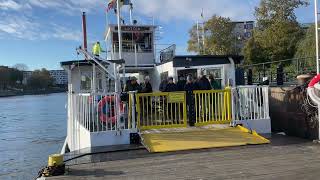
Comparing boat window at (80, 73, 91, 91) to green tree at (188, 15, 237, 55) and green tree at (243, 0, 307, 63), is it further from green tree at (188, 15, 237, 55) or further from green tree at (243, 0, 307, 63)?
green tree at (188, 15, 237, 55)

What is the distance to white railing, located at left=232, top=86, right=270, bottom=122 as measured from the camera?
1279 centimetres

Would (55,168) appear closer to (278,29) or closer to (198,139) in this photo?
(198,139)

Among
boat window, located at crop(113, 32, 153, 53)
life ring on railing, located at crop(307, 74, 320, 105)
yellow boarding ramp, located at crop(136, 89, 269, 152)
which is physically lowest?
yellow boarding ramp, located at crop(136, 89, 269, 152)

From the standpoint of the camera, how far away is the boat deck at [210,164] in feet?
26.4

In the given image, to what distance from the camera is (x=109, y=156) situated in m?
10.2

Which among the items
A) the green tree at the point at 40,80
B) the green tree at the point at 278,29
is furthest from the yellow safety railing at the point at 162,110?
the green tree at the point at 40,80

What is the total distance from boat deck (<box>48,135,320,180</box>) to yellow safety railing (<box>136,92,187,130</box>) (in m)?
1.80

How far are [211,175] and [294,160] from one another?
209 centimetres

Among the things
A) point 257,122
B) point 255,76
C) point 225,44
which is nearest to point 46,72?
point 225,44

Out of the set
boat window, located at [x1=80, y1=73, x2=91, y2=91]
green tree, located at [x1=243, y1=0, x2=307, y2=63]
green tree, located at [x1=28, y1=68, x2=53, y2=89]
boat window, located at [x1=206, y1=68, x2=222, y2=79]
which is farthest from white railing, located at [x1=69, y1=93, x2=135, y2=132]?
green tree, located at [x1=28, y1=68, x2=53, y2=89]

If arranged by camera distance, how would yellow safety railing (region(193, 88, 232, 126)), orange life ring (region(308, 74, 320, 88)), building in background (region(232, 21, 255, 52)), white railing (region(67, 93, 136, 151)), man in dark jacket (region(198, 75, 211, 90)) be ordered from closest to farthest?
orange life ring (region(308, 74, 320, 88))
white railing (region(67, 93, 136, 151))
yellow safety railing (region(193, 88, 232, 126))
man in dark jacket (region(198, 75, 211, 90))
building in background (region(232, 21, 255, 52))

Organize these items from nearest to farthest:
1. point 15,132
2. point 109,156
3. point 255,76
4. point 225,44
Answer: point 109,156 → point 255,76 → point 15,132 → point 225,44

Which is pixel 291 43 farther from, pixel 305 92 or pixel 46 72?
pixel 46 72

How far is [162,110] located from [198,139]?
171cm
